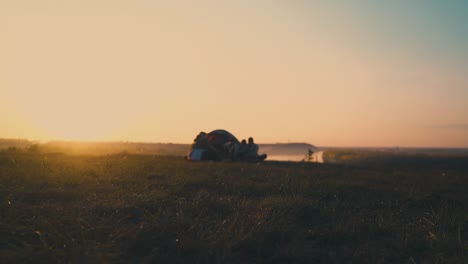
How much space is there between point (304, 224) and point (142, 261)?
291 cm

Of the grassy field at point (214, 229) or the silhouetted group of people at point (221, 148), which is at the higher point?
the silhouetted group of people at point (221, 148)

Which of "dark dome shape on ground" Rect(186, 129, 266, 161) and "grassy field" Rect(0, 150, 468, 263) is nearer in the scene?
"grassy field" Rect(0, 150, 468, 263)

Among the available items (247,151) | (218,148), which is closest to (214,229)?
(247,151)

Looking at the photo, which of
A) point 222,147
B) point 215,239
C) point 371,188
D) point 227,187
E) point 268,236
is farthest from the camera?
point 222,147

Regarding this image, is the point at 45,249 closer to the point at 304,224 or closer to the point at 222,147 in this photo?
the point at 304,224

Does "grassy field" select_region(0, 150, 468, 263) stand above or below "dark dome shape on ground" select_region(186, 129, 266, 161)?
below

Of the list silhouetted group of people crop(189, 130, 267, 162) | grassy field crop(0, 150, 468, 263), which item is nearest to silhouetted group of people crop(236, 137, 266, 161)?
silhouetted group of people crop(189, 130, 267, 162)

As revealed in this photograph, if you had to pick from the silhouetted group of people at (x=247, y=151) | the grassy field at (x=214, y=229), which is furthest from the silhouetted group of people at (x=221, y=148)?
the grassy field at (x=214, y=229)

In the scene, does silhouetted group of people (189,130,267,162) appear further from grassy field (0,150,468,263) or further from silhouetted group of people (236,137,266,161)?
grassy field (0,150,468,263)

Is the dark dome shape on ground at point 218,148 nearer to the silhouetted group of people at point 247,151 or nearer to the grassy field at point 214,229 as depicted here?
the silhouetted group of people at point 247,151

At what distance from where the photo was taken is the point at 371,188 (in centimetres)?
1026

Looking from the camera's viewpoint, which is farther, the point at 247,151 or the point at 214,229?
the point at 247,151

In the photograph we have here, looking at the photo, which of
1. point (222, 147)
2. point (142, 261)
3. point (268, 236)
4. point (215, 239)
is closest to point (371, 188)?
point (268, 236)

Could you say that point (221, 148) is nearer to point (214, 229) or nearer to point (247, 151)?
point (247, 151)
